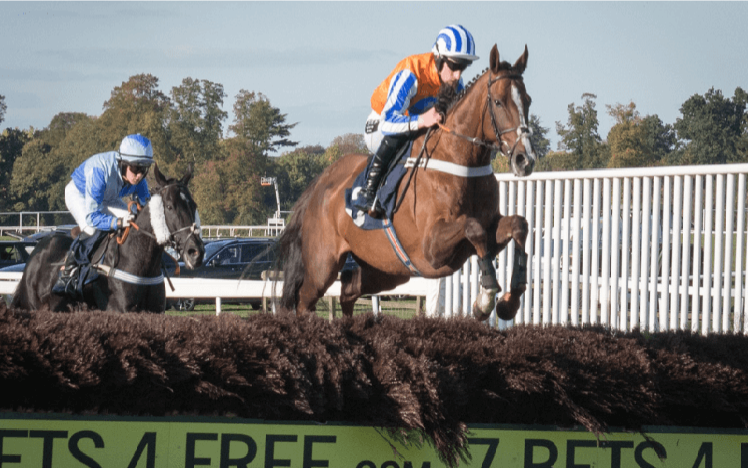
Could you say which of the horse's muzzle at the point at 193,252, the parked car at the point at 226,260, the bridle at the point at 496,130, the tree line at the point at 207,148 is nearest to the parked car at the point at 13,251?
the parked car at the point at 226,260

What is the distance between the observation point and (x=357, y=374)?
8.46 ft

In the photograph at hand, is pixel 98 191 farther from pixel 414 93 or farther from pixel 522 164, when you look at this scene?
pixel 522 164

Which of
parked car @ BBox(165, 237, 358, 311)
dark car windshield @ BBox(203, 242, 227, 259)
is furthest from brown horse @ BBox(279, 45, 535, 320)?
dark car windshield @ BBox(203, 242, 227, 259)

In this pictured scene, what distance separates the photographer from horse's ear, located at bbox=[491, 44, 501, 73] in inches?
177

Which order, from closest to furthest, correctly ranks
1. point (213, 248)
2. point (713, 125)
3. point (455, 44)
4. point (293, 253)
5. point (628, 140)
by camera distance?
point (455, 44) < point (293, 253) < point (213, 248) < point (628, 140) < point (713, 125)

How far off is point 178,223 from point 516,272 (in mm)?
2013

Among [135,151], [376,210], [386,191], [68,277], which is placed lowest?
[68,277]

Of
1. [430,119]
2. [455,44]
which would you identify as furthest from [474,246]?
[455,44]

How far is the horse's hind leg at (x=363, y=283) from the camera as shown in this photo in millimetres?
5562

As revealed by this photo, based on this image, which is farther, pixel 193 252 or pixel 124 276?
pixel 124 276

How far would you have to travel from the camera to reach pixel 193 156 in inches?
1885

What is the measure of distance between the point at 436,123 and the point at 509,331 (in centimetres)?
186

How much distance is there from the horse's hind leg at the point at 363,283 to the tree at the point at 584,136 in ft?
133

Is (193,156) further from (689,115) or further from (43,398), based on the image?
(43,398)
